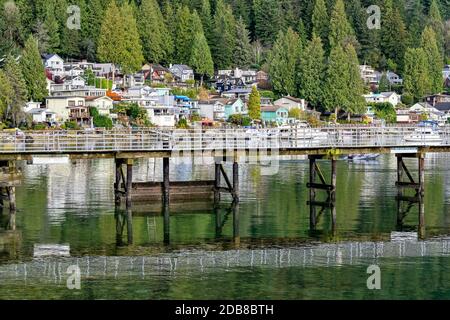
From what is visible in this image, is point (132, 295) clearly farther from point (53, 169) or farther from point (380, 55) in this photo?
point (380, 55)

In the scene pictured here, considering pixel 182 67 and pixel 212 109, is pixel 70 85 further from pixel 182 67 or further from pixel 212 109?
pixel 182 67

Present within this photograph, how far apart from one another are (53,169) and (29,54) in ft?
149

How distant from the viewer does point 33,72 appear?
128 metres

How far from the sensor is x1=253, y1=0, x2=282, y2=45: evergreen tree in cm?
17938

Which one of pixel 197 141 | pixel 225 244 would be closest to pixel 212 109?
pixel 197 141

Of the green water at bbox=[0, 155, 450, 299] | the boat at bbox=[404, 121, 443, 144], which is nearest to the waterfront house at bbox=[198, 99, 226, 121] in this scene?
the green water at bbox=[0, 155, 450, 299]

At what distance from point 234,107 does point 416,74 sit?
33.8 meters

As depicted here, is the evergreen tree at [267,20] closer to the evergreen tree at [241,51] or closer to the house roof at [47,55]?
A: the evergreen tree at [241,51]

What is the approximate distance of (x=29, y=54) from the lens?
416 ft

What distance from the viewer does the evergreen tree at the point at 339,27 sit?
163 metres

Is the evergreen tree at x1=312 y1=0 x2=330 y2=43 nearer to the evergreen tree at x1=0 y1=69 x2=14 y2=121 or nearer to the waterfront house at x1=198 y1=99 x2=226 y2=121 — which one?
the waterfront house at x1=198 y1=99 x2=226 y2=121

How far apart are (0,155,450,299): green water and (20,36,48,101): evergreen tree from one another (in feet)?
190
